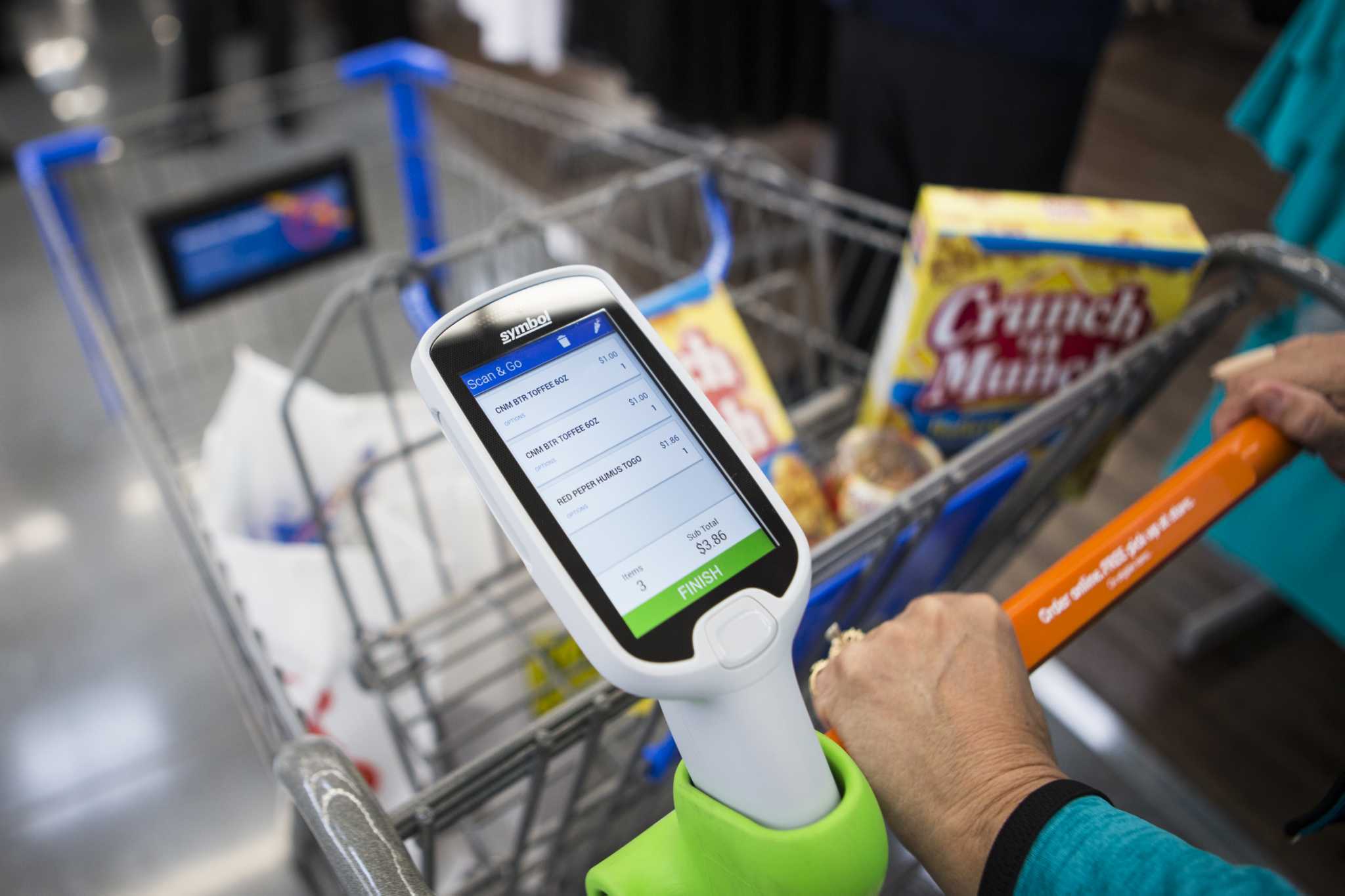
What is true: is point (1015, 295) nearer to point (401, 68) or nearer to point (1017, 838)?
point (1017, 838)

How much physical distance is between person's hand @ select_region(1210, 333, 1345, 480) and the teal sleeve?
1.32ft

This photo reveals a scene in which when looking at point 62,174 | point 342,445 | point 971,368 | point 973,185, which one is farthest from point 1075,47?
point 62,174

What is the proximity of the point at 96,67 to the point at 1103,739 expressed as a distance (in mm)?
4006

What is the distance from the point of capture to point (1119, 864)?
438mm

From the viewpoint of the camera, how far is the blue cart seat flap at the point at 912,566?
2.28 feet

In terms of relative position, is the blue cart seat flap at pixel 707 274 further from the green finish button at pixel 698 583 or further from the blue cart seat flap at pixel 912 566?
the green finish button at pixel 698 583

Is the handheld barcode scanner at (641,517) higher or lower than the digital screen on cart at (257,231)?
higher

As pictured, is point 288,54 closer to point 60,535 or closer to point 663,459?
point 60,535

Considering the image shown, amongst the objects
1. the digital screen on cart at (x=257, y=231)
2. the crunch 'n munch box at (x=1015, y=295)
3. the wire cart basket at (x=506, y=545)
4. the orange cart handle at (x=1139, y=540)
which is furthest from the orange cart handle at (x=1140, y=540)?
the digital screen on cart at (x=257, y=231)

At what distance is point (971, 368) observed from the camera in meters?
0.95

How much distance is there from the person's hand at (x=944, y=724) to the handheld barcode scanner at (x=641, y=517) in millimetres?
60

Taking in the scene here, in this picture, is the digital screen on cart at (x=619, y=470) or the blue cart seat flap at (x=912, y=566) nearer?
the digital screen on cart at (x=619, y=470)

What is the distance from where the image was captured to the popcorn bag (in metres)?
0.94

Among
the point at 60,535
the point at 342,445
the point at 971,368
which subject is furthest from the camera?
the point at 60,535
